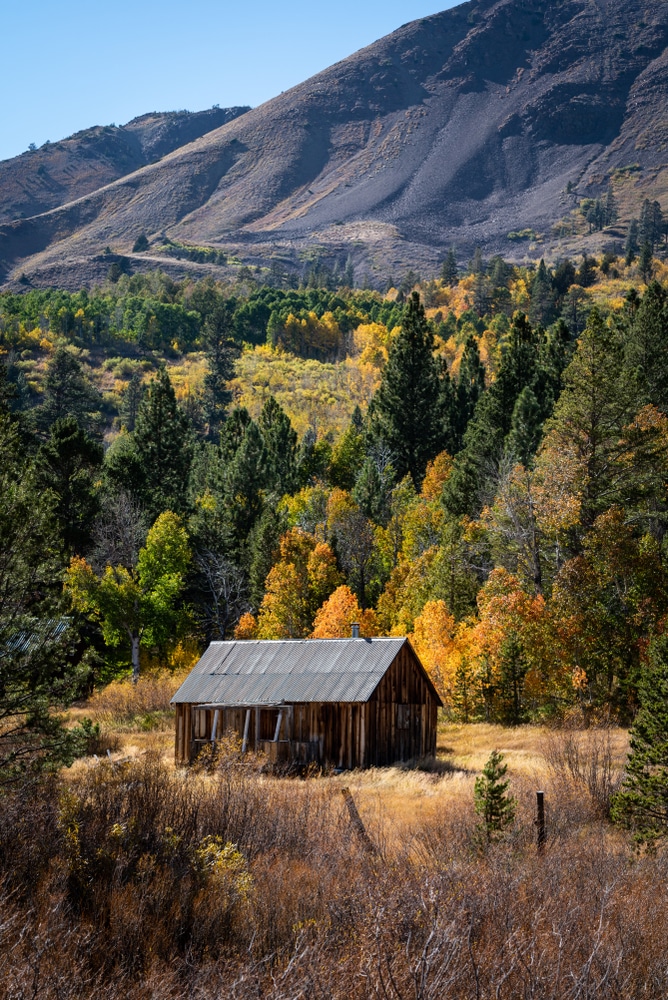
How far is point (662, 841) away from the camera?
68.1 feet

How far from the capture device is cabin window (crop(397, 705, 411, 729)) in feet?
123

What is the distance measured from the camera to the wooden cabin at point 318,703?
36.4 meters

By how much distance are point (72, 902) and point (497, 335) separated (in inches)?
4482

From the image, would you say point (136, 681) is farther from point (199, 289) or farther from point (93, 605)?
point (199, 289)

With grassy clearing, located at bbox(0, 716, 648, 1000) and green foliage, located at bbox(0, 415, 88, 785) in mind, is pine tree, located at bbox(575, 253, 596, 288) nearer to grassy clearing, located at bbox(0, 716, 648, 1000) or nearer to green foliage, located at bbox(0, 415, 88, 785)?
grassy clearing, located at bbox(0, 716, 648, 1000)

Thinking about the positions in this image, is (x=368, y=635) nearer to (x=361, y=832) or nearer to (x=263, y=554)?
(x=263, y=554)

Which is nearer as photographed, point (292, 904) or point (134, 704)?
point (292, 904)

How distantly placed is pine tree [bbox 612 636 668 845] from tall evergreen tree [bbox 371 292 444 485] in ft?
166

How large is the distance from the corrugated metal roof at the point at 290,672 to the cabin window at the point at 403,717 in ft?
6.33

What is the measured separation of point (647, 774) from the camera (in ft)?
67.9

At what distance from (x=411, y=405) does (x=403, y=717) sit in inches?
1520

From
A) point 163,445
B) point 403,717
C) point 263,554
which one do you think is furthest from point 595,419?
point 163,445

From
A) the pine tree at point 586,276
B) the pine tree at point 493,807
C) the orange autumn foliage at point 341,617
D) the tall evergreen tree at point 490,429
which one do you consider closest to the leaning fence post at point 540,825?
the pine tree at point 493,807

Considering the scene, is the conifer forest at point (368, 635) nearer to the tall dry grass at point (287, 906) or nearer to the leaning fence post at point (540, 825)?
the tall dry grass at point (287, 906)
